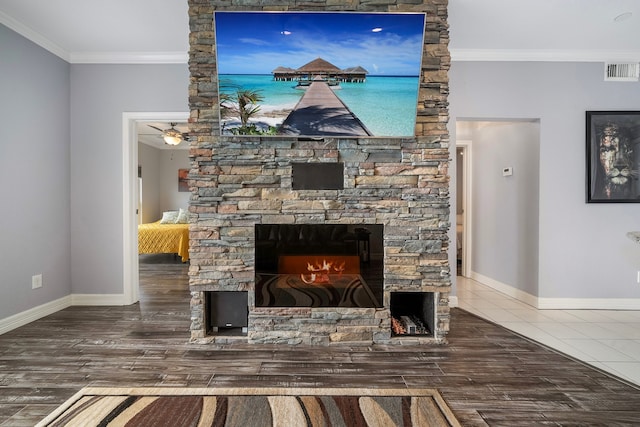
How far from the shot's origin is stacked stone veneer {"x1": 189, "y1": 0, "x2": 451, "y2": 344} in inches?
101

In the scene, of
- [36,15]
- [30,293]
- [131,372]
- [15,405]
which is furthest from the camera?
[30,293]

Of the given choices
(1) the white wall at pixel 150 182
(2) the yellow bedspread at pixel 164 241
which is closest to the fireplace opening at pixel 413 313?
(2) the yellow bedspread at pixel 164 241

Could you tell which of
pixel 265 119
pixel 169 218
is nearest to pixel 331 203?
pixel 265 119

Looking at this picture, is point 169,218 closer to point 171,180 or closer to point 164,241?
point 164,241

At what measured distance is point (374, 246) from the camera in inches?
103

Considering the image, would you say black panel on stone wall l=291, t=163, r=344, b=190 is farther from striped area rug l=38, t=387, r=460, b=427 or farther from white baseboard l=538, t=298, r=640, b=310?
white baseboard l=538, t=298, r=640, b=310

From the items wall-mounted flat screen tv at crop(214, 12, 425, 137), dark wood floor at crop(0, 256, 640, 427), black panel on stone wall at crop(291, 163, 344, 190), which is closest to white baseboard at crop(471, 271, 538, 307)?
dark wood floor at crop(0, 256, 640, 427)

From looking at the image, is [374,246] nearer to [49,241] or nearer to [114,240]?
[114,240]

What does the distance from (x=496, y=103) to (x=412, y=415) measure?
3.12m

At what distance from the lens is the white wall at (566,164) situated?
11.3 feet

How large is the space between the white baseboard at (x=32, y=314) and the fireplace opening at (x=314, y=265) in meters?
2.21

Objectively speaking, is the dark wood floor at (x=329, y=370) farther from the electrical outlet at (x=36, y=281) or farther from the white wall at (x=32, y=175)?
the white wall at (x=32, y=175)

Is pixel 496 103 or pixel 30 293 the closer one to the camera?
pixel 30 293

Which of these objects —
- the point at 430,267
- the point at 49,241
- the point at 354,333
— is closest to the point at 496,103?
the point at 430,267
